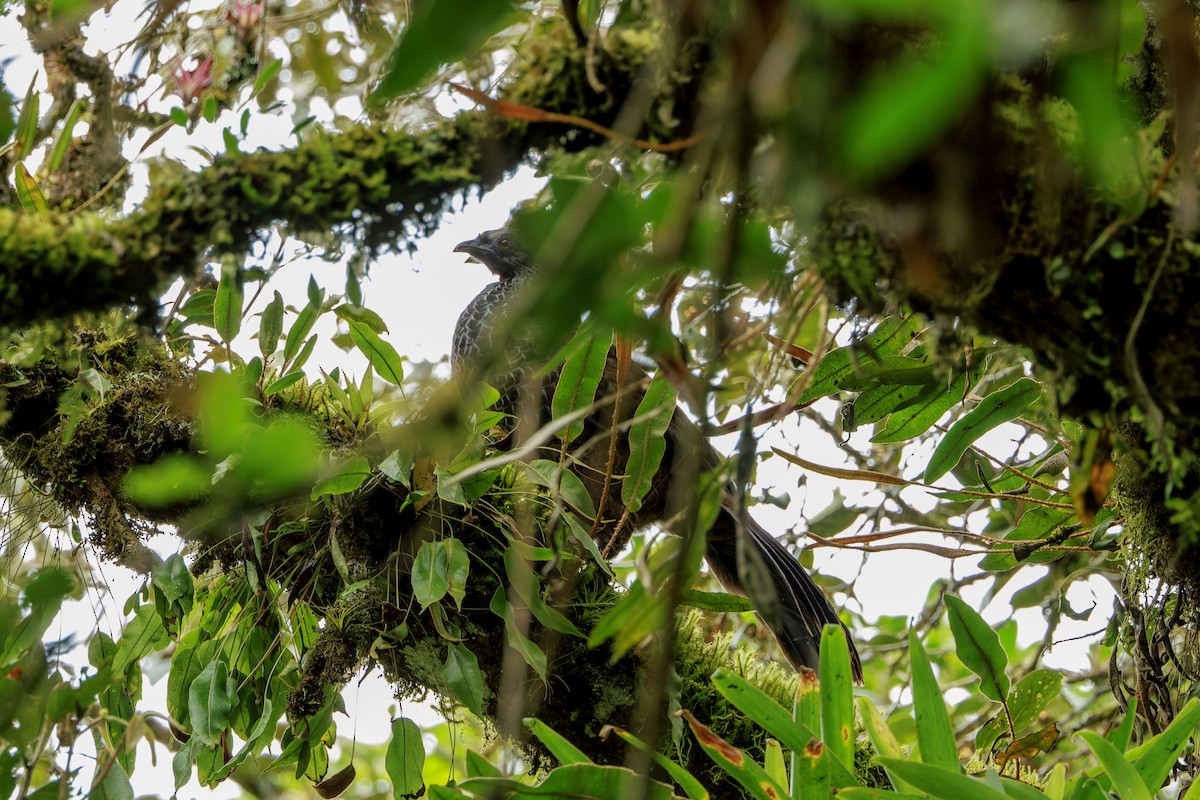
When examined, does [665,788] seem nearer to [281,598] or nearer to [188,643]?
[281,598]

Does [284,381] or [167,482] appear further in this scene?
[284,381]

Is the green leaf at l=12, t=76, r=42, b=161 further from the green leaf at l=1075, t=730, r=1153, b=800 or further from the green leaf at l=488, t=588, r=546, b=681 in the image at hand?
the green leaf at l=1075, t=730, r=1153, b=800

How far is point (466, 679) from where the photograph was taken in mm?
1947

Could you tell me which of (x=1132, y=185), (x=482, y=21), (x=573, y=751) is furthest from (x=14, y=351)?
(x=1132, y=185)

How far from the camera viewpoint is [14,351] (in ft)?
6.53

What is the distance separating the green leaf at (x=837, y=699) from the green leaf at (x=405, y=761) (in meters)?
0.94

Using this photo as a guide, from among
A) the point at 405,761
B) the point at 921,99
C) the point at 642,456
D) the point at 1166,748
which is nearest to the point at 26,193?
the point at 642,456

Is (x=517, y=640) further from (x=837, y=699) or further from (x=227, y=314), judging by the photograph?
(x=227, y=314)

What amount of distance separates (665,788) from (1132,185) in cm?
103

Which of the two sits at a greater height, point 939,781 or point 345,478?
point 345,478

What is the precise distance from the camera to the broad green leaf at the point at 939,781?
4.48 feet

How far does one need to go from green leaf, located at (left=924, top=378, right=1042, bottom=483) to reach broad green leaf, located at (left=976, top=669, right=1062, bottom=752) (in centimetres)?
43

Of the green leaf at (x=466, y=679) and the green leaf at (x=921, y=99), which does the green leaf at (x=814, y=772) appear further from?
the green leaf at (x=921, y=99)

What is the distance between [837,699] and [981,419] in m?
0.73
